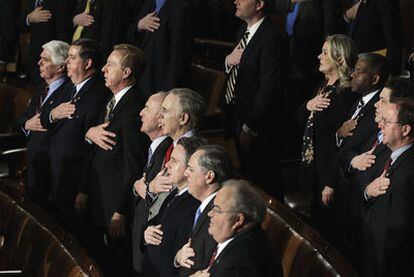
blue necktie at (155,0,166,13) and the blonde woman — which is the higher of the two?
blue necktie at (155,0,166,13)

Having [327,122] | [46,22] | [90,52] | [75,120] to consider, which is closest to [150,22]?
[90,52]

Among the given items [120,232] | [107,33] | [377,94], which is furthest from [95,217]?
[107,33]

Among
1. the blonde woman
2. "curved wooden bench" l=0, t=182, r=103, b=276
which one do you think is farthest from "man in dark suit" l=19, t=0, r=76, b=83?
the blonde woman

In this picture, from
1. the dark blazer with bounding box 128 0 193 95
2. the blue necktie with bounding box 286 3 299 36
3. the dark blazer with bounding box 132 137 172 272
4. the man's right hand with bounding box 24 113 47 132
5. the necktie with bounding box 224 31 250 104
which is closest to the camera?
the dark blazer with bounding box 132 137 172 272

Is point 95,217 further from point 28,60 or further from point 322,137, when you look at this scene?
point 28,60

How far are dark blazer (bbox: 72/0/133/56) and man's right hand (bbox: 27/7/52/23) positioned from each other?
57 cm

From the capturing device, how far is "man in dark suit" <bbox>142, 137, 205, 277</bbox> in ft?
13.5

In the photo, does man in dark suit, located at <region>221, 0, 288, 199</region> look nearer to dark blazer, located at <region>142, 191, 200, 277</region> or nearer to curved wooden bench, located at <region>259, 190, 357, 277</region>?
curved wooden bench, located at <region>259, 190, 357, 277</region>

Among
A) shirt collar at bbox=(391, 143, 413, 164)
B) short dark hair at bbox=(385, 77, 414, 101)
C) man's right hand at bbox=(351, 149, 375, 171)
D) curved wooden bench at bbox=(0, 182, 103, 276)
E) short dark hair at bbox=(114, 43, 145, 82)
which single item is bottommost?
curved wooden bench at bbox=(0, 182, 103, 276)

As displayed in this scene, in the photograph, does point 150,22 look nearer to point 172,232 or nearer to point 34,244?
point 34,244

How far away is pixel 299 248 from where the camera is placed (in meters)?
4.07

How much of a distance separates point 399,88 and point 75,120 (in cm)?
191

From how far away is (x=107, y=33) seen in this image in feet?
23.0

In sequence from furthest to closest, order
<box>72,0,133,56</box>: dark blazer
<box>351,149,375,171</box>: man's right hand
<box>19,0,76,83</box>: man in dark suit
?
<box>19,0,76,83</box>: man in dark suit < <box>72,0,133,56</box>: dark blazer < <box>351,149,375,171</box>: man's right hand
